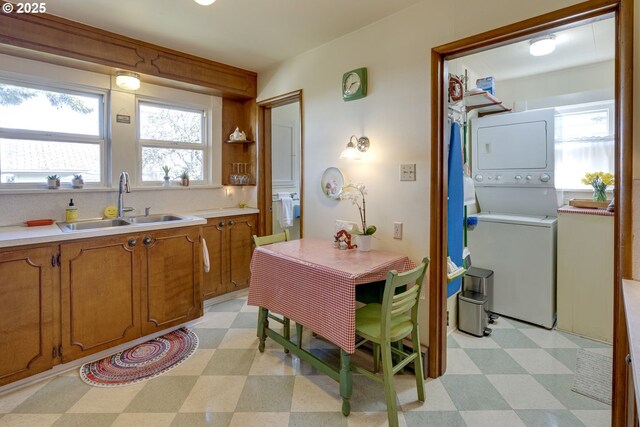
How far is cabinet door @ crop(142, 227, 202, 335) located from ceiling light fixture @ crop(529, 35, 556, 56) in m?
3.18

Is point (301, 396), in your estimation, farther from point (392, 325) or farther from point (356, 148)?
point (356, 148)

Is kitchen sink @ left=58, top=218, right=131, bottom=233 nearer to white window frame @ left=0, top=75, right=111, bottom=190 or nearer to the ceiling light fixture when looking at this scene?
white window frame @ left=0, top=75, right=111, bottom=190

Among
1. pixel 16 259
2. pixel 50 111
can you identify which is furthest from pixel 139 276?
pixel 50 111

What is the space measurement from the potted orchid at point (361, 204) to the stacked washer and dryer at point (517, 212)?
4.39 feet

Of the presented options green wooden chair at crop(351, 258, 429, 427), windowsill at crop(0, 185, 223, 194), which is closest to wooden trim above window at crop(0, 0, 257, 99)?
windowsill at crop(0, 185, 223, 194)

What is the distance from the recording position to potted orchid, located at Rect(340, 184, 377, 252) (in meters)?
2.24

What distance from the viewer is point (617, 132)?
1478 millimetres

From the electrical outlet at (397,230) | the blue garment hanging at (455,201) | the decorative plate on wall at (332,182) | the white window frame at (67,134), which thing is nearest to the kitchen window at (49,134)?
the white window frame at (67,134)

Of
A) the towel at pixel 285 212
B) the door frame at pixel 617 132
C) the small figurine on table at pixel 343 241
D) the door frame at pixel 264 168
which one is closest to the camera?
the door frame at pixel 617 132

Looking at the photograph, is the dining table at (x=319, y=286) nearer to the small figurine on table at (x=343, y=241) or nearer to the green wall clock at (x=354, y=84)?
the small figurine on table at (x=343, y=241)

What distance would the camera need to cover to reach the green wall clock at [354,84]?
2.37m

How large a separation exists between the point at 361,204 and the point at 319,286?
2.89 feet

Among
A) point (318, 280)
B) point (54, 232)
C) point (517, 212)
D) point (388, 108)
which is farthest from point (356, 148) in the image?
point (54, 232)

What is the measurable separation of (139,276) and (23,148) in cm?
137
